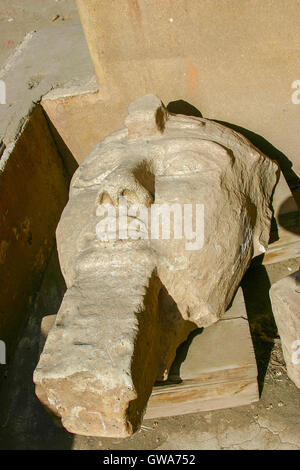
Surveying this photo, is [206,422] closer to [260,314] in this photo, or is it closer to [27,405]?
[260,314]

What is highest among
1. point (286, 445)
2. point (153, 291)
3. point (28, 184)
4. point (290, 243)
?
point (28, 184)

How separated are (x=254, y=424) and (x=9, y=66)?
3446mm

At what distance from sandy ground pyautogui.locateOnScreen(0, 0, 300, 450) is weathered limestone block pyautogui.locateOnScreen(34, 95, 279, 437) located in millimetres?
454

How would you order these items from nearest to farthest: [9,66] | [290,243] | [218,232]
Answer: [218,232]
[290,243]
[9,66]

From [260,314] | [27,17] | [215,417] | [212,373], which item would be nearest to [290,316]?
[212,373]

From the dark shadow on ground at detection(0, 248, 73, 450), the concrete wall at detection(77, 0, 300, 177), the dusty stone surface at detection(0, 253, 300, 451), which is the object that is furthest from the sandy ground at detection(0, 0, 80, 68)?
the dusty stone surface at detection(0, 253, 300, 451)

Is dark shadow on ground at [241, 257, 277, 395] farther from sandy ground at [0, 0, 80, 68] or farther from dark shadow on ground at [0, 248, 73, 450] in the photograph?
sandy ground at [0, 0, 80, 68]

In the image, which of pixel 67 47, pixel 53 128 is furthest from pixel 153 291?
pixel 67 47

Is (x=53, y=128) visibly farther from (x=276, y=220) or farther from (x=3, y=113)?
(x=276, y=220)

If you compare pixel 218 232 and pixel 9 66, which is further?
pixel 9 66

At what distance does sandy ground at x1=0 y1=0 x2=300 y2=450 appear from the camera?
2400 mm

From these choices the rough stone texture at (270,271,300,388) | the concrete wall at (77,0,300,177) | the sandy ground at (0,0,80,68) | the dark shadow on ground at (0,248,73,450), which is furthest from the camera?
the sandy ground at (0,0,80,68)

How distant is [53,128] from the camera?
140 inches

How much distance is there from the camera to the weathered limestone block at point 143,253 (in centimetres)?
→ 175
